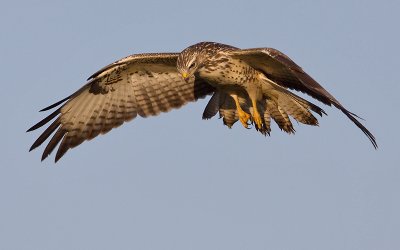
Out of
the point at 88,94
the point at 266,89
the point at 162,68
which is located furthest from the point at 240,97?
the point at 88,94

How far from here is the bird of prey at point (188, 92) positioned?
561 inches

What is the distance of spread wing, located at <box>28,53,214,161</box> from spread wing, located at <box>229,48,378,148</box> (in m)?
1.72

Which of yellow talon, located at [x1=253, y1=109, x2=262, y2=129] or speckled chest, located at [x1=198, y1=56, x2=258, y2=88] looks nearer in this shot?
speckled chest, located at [x1=198, y1=56, x2=258, y2=88]

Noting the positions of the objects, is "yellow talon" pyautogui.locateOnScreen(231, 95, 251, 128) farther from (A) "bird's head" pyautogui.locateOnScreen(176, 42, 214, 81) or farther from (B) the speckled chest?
(A) "bird's head" pyautogui.locateOnScreen(176, 42, 214, 81)

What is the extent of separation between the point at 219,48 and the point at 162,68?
2.04m

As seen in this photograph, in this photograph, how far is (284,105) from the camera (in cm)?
1477

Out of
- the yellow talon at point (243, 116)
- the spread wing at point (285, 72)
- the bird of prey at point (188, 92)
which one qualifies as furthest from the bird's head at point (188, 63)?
the yellow talon at point (243, 116)

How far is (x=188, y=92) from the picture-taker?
53.3 ft

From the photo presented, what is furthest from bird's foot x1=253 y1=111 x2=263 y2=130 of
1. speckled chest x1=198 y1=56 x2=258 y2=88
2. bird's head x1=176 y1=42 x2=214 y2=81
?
bird's head x1=176 y1=42 x2=214 y2=81

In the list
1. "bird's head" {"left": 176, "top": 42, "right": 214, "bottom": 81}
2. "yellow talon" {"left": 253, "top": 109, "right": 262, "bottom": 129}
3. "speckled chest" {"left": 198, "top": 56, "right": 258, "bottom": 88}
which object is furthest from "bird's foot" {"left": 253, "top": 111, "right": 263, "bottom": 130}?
"bird's head" {"left": 176, "top": 42, "right": 214, "bottom": 81}

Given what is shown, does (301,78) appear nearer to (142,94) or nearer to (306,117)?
(306,117)

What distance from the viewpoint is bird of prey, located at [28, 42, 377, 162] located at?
561 inches

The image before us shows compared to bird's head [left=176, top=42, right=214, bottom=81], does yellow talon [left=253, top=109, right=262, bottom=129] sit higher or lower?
lower

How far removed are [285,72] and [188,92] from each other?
250 cm
